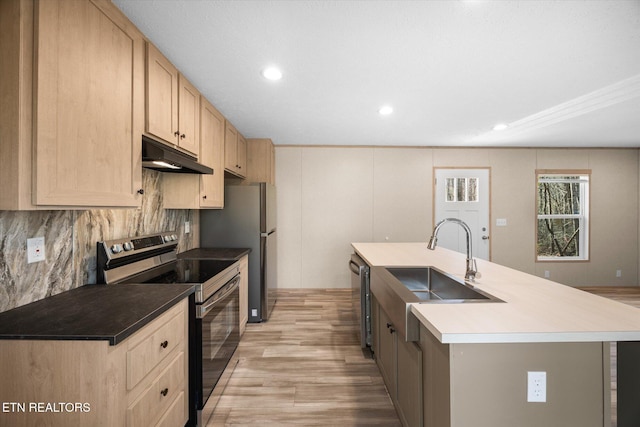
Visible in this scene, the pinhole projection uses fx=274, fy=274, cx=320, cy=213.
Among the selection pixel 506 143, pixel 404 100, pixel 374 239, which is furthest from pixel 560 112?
A: pixel 374 239

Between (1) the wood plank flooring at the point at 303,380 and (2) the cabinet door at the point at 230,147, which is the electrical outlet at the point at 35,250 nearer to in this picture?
(1) the wood plank flooring at the point at 303,380

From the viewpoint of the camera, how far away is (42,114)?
3.28 feet

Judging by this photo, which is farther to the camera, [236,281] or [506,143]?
[506,143]

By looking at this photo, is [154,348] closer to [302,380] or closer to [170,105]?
[302,380]

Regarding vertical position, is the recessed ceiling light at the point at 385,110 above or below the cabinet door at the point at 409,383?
above

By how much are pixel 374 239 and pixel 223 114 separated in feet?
9.61

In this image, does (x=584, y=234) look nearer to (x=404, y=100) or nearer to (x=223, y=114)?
(x=404, y=100)

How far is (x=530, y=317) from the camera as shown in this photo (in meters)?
1.12

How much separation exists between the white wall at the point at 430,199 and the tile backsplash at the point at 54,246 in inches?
113

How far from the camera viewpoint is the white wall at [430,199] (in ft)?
14.8

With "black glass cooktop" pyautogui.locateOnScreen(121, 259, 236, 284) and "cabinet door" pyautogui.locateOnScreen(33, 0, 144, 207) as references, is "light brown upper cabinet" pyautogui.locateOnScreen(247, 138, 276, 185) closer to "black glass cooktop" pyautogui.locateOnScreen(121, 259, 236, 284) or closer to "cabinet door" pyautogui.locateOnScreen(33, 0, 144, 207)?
"black glass cooktop" pyautogui.locateOnScreen(121, 259, 236, 284)

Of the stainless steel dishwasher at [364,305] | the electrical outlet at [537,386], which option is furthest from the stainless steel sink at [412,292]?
the electrical outlet at [537,386]

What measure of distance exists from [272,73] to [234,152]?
60.7 inches

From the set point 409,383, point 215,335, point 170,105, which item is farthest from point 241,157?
point 409,383
